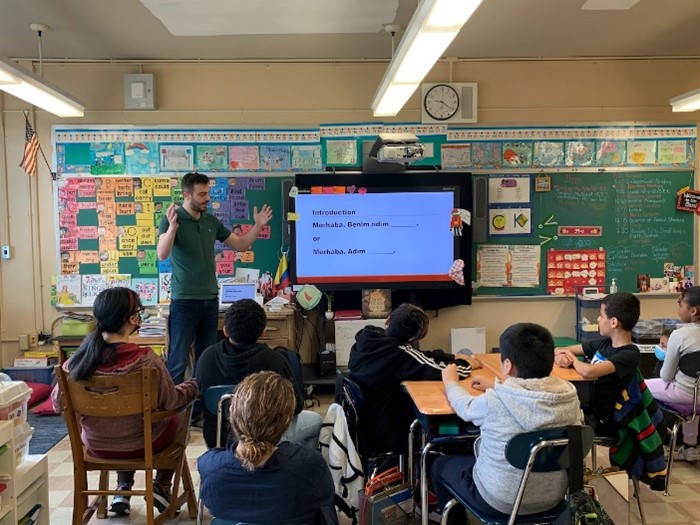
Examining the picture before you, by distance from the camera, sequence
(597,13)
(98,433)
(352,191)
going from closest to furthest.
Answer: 1. (98,433)
2. (597,13)
3. (352,191)

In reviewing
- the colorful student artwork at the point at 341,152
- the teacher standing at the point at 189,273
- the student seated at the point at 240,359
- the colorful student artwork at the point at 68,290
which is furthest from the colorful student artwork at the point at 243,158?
the student seated at the point at 240,359

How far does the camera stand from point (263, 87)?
494 centimetres

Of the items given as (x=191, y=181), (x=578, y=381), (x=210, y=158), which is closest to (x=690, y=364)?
(x=578, y=381)

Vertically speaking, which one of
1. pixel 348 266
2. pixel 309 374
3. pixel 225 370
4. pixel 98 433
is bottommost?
pixel 309 374

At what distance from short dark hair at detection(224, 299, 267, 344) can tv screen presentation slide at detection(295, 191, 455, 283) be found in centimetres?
232

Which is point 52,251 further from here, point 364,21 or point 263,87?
point 364,21

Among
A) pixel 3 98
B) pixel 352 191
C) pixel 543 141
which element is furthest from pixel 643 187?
pixel 3 98

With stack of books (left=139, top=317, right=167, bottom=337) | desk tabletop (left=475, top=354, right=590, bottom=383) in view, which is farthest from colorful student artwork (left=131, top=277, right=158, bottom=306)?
desk tabletop (left=475, top=354, right=590, bottom=383)

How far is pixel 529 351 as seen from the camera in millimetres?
1845

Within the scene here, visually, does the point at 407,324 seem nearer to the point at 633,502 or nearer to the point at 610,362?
the point at 610,362

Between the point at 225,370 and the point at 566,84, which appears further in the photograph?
the point at 566,84

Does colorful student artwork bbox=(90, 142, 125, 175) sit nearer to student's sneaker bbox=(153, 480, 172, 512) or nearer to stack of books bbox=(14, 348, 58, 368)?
stack of books bbox=(14, 348, 58, 368)

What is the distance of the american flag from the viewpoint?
15.2 ft

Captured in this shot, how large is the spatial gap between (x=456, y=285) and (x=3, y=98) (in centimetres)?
419
